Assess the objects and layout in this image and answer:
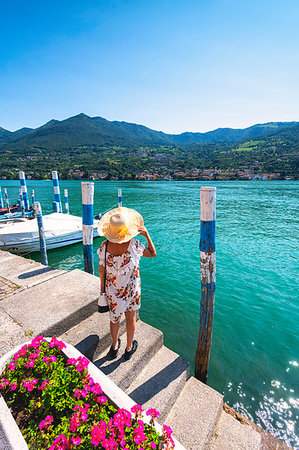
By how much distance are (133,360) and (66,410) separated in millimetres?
1332

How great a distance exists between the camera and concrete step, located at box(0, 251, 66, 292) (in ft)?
15.5

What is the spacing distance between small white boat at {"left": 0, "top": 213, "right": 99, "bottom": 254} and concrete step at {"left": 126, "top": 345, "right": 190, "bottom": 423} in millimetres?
10228

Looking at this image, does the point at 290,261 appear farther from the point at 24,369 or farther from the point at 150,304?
the point at 24,369

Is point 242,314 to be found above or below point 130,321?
below

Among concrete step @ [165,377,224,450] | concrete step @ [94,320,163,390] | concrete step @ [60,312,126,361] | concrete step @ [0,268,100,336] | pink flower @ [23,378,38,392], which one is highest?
pink flower @ [23,378,38,392]

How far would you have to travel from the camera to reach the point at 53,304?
3.75m

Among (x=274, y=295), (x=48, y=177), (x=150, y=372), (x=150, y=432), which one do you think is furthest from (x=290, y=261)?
(x=48, y=177)

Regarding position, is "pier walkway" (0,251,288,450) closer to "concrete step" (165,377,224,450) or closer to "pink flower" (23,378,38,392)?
"concrete step" (165,377,224,450)

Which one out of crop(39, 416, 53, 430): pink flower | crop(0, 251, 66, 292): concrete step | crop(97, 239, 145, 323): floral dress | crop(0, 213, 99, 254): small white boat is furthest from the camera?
crop(0, 213, 99, 254): small white boat

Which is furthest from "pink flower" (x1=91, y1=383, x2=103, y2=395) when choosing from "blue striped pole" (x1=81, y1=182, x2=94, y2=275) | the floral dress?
"blue striped pole" (x1=81, y1=182, x2=94, y2=275)

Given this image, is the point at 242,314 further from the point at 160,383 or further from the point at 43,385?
the point at 43,385

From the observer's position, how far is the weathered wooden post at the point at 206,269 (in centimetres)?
331

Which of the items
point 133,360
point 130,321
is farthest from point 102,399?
point 133,360

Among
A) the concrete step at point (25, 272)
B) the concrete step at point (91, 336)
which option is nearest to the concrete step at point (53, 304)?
the concrete step at point (91, 336)
